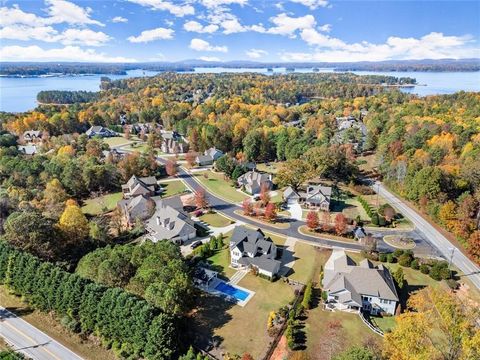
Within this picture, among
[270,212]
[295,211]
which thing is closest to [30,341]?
[270,212]

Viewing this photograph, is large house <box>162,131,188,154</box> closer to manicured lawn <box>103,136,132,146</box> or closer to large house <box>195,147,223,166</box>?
large house <box>195,147,223,166</box>

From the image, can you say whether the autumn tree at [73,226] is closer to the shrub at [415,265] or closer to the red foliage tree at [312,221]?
the red foliage tree at [312,221]

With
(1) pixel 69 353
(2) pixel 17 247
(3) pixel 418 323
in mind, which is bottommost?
(1) pixel 69 353

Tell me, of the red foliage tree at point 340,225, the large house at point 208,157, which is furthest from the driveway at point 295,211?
the large house at point 208,157

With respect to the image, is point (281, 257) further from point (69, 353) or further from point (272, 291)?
point (69, 353)

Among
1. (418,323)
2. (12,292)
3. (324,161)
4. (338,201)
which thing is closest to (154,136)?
(324,161)

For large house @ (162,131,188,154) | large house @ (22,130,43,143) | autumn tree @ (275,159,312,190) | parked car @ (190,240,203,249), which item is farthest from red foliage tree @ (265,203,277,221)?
large house @ (22,130,43,143)
